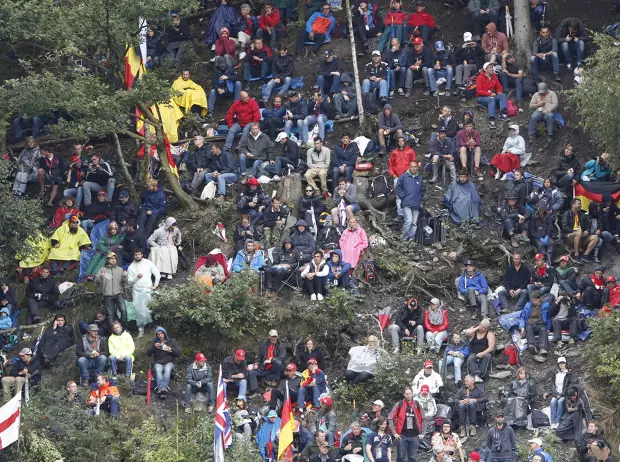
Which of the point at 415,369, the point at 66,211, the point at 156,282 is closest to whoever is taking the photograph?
the point at 415,369

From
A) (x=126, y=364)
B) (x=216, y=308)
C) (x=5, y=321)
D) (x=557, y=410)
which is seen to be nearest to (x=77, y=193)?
(x=5, y=321)

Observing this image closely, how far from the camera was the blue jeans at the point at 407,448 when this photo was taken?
29.6 metres

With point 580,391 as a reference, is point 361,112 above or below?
above

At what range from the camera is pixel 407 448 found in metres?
29.7

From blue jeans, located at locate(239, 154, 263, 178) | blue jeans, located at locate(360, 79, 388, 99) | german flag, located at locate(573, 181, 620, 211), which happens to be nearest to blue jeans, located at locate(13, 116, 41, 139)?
blue jeans, located at locate(239, 154, 263, 178)

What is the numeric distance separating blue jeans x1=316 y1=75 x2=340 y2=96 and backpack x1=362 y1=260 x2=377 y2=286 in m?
5.47

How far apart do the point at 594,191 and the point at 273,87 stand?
8.23 m

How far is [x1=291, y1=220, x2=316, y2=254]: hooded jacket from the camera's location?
33.7m

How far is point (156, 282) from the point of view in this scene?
33.4 metres

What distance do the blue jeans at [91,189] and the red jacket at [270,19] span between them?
5.95 m

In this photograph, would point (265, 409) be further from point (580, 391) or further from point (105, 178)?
point (105, 178)

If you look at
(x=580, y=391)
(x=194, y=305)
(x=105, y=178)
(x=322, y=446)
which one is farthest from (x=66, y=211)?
(x=580, y=391)

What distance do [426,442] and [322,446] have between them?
1823mm

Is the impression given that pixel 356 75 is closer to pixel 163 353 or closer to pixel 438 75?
pixel 438 75
